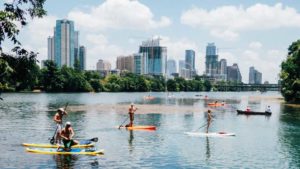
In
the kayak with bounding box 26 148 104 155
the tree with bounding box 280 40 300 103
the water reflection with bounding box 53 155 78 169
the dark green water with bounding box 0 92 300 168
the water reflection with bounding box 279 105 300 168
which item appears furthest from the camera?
the tree with bounding box 280 40 300 103

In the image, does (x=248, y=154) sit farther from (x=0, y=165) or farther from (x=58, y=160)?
(x=0, y=165)

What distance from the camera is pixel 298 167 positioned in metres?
29.8

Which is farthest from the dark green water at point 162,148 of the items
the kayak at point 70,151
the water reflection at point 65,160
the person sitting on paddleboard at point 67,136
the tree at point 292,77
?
the tree at point 292,77

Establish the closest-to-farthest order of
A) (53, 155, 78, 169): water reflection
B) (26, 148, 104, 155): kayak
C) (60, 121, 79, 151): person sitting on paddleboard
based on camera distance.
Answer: (53, 155, 78, 169): water reflection < (26, 148, 104, 155): kayak < (60, 121, 79, 151): person sitting on paddleboard

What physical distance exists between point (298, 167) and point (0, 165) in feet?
65.9

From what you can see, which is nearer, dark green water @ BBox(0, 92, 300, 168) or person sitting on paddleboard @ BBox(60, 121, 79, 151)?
dark green water @ BBox(0, 92, 300, 168)

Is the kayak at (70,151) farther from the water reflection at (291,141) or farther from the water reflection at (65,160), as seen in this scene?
the water reflection at (291,141)

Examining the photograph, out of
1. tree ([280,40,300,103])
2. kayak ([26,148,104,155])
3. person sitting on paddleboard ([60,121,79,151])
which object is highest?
tree ([280,40,300,103])

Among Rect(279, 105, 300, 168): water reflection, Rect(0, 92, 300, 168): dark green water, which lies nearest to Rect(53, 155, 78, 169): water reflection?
Rect(0, 92, 300, 168): dark green water

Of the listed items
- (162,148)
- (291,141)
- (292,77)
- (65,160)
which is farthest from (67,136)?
(292,77)

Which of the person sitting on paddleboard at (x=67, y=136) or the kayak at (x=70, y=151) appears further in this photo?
the person sitting on paddleboard at (x=67, y=136)

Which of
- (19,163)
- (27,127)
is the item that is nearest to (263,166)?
(19,163)

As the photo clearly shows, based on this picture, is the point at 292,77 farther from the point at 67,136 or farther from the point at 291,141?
the point at 67,136

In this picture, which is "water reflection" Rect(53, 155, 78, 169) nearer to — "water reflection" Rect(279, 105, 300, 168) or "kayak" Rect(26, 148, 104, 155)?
"kayak" Rect(26, 148, 104, 155)
